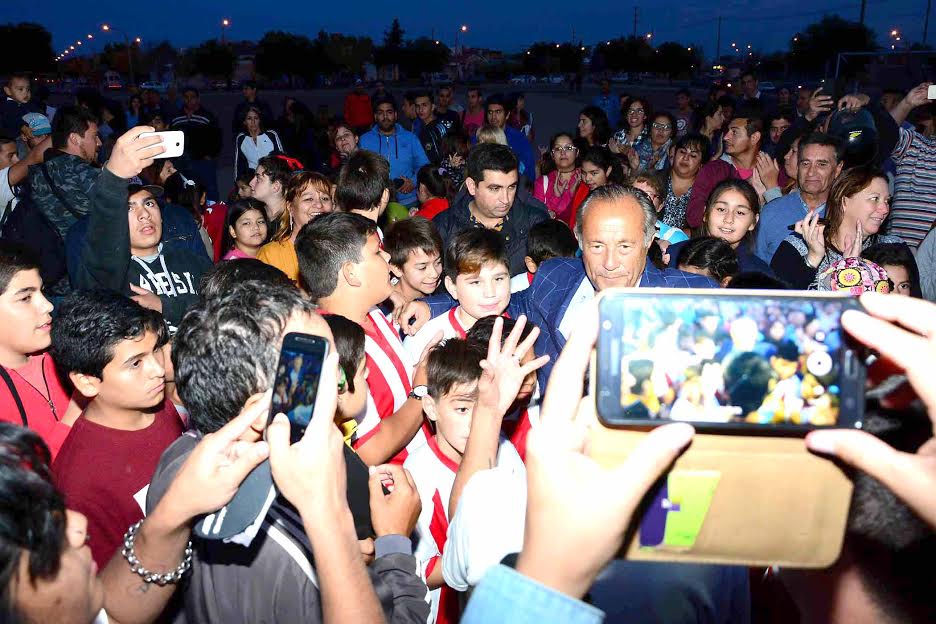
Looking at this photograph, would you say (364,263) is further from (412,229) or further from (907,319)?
(907,319)

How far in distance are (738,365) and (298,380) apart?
0.90 meters

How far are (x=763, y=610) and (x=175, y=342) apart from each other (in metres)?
1.65

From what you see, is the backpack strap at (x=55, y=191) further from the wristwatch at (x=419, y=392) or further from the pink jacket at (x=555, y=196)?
the pink jacket at (x=555, y=196)

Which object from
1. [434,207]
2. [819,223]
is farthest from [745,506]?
[434,207]

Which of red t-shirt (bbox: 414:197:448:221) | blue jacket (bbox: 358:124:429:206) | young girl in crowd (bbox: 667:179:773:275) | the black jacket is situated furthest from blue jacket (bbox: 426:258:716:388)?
blue jacket (bbox: 358:124:429:206)

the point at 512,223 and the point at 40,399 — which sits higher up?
the point at 512,223

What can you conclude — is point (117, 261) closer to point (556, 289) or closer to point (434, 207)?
point (556, 289)

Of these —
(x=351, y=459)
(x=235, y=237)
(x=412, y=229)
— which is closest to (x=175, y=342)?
(x=351, y=459)

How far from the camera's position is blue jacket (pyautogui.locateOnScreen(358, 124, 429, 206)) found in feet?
29.3

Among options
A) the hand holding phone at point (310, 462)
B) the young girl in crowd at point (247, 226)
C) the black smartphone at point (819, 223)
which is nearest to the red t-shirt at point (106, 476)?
the hand holding phone at point (310, 462)

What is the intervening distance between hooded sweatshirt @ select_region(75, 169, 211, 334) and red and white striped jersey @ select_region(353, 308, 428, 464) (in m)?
1.16

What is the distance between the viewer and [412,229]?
14.5 ft

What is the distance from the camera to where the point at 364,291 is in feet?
11.3

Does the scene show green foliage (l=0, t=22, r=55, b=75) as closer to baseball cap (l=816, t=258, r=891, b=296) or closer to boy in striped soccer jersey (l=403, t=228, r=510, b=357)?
boy in striped soccer jersey (l=403, t=228, r=510, b=357)
